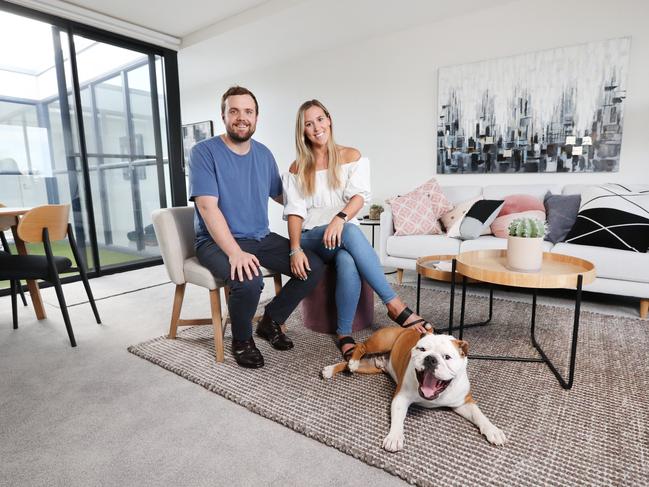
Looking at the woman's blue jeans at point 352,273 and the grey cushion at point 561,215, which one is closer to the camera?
the woman's blue jeans at point 352,273

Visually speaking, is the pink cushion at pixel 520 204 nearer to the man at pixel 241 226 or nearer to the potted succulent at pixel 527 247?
the potted succulent at pixel 527 247

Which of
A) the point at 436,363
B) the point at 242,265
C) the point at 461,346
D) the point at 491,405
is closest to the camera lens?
the point at 436,363

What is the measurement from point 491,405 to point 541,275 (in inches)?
19.4

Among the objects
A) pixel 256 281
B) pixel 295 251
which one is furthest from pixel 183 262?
pixel 295 251

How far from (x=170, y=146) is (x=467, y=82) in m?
2.96

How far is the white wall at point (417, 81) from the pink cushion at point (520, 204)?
449mm

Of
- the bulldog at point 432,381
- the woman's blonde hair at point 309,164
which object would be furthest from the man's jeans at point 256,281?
the bulldog at point 432,381

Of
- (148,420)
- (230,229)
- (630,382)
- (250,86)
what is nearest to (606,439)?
(630,382)

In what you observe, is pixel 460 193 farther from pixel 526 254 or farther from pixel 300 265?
pixel 300 265

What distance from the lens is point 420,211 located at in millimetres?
3131

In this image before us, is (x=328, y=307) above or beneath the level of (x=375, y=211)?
beneath

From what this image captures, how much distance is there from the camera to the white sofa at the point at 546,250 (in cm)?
232

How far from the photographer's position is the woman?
1.88 metres

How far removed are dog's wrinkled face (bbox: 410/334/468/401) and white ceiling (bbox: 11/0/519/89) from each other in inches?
116
